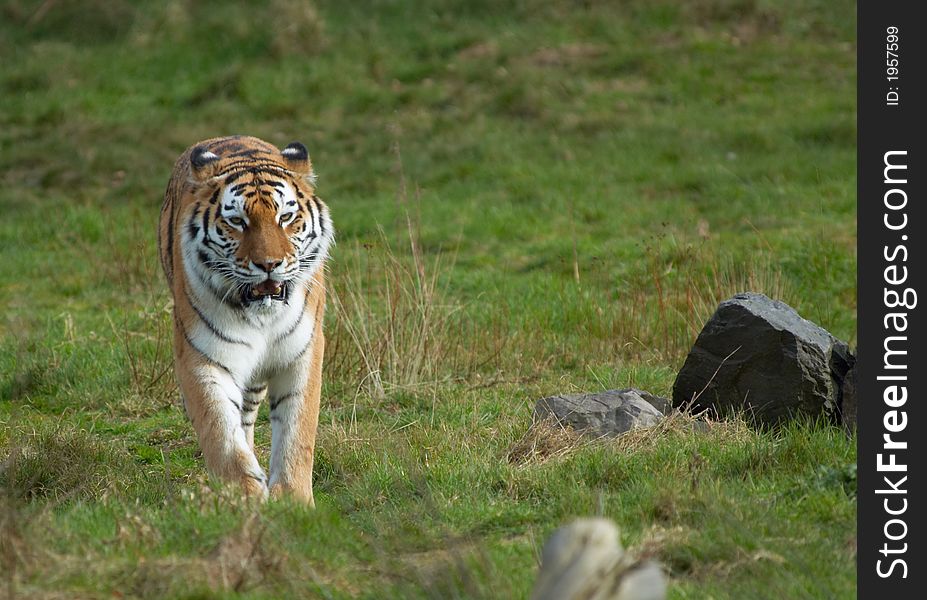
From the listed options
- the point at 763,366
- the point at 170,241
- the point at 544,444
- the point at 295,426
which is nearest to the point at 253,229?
the point at 295,426

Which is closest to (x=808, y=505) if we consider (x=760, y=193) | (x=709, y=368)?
(x=709, y=368)

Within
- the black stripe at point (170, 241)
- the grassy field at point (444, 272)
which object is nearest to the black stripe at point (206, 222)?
the black stripe at point (170, 241)

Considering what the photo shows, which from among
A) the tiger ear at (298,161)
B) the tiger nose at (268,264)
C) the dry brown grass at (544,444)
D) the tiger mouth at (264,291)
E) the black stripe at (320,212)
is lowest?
the dry brown grass at (544,444)

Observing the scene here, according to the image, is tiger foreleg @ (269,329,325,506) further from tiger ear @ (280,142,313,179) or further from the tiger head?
tiger ear @ (280,142,313,179)

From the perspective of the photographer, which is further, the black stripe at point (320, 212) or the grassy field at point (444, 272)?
the black stripe at point (320, 212)

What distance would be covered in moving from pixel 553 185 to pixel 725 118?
2.85 meters

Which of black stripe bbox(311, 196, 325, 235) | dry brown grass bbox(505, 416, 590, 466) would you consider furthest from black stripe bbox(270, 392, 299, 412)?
dry brown grass bbox(505, 416, 590, 466)

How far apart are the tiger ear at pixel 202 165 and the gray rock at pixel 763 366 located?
2751 millimetres

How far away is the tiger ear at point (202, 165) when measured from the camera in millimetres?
6266

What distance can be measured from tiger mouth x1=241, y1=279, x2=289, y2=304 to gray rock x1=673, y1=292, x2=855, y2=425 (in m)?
2.33

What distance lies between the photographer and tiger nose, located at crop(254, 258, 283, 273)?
588 cm

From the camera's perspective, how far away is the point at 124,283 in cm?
1120

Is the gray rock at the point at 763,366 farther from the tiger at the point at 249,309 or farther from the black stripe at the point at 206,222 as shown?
the black stripe at the point at 206,222

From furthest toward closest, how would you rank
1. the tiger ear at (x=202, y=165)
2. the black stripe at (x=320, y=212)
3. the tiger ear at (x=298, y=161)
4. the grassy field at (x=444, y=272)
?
the tiger ear at (x=298, y=161) → the black stripe at (x=320, y=212) → the tiger ear at (x=202, y=165) → the grassy field at (x=444, y=272)
